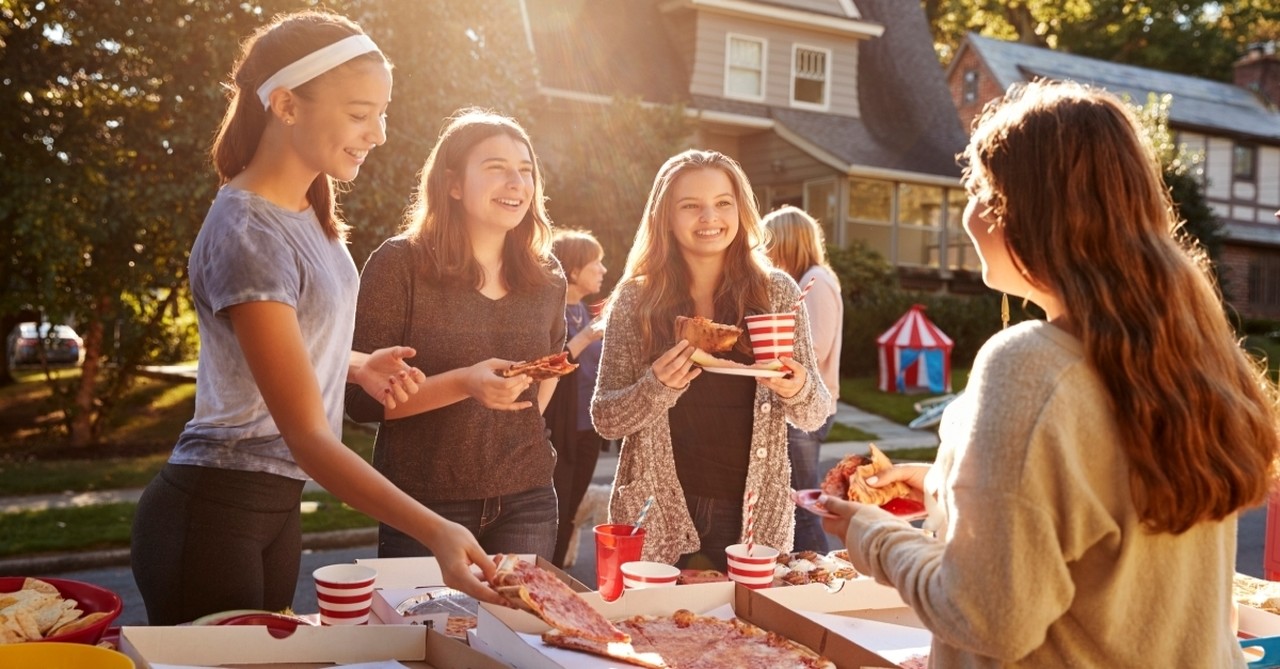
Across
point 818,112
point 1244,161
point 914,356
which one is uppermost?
point 1244,161

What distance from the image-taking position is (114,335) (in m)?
14.3

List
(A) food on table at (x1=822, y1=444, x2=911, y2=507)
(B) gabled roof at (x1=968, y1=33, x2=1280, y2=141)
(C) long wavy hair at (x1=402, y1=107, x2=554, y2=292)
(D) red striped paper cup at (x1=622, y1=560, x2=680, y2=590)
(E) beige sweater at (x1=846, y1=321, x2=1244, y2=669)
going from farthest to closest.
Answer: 1. (B) gabled roof at (x1=968, y1=33, x2=1280, y2=141)
2. (C) long wavy hair at (x1=402, y1=107, x2=554, y2=292)
3. (D) red striped paper cup at (x1=622, y1=560, x2=680, y2=590)
4. (A) food on table at (x1=822, y1=444, x2=911, y2=507)
5. (E) beige sweater at (x1=846, y1=321, x2=1244, y2=669)

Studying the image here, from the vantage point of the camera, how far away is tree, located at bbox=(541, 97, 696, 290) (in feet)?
57.3

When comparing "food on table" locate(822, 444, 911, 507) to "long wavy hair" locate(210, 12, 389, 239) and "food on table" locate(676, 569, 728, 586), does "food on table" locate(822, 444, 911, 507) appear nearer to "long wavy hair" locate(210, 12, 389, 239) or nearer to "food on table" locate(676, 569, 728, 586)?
"food on table" locate(676, 569, 728, 586)

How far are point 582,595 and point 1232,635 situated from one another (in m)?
1.39

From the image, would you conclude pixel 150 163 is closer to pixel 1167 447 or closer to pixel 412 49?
pixel 412 49

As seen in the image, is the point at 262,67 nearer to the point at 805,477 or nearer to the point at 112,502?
the point at 805,477

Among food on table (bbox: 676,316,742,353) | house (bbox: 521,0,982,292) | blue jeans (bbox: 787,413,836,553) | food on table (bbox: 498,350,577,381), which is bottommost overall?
blue jeans (bbox: 787,413,836,553)

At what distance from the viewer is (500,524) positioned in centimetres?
366

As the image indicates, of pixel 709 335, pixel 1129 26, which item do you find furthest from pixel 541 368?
pixel 1129 26

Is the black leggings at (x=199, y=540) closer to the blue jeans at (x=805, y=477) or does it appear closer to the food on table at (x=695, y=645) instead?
the food on table at (x=695, y=645)

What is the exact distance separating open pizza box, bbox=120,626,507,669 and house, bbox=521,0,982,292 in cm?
1852

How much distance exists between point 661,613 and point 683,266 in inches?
70.8

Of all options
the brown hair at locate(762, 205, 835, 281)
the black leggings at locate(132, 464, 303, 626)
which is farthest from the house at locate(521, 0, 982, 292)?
the black leggings at locate(132, 464, 303, 626)
